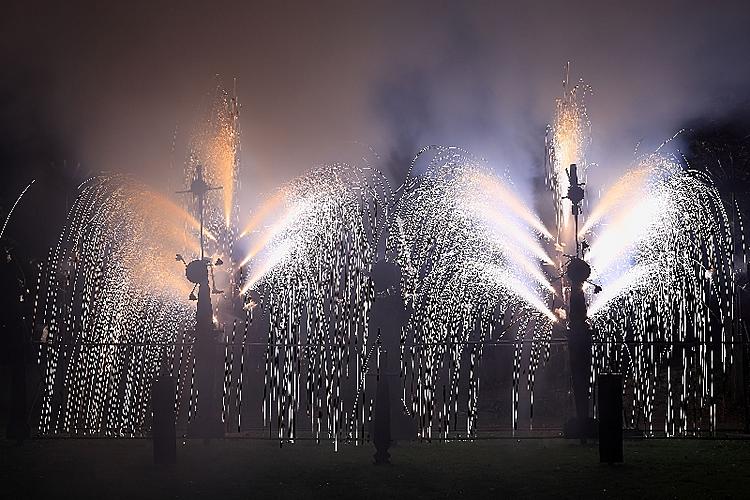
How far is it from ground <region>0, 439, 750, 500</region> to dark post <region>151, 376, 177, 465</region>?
0.75 ft

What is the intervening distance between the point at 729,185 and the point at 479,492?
A: 72.1ft

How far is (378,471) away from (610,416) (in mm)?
3694

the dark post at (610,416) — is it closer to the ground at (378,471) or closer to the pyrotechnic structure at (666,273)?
the ground at (378,471)

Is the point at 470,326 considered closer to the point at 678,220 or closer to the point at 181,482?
the point at 678,220

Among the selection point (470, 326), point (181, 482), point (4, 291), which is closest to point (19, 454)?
point (181, 482)

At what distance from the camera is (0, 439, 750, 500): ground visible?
10375 millimetres

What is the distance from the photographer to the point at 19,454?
14453 millimetres

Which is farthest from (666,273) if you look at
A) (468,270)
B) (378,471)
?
(378,471)

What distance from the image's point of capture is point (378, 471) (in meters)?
12.1

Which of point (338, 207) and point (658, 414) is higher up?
point (338, 207)

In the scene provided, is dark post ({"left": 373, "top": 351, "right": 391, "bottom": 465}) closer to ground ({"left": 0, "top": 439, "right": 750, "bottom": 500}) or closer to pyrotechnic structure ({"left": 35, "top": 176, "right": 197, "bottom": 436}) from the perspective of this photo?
ground ({"left": 0, "top": 439, "right": 750, "bottom": 500})

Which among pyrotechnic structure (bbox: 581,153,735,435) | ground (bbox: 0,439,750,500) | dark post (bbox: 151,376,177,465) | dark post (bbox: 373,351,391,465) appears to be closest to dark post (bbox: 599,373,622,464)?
ground (bbox: 0,439,750,500)

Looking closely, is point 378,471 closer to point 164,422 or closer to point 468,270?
point 164,422

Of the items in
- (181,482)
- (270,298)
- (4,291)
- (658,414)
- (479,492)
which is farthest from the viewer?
(270,298)
